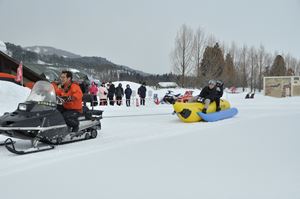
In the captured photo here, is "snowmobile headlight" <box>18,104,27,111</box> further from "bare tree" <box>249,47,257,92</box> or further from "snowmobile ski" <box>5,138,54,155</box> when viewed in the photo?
"bare tree" <box>249,47,257,92</box>

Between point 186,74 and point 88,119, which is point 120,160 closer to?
point 88,119

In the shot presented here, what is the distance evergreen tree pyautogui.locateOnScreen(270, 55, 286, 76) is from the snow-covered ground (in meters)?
52.0

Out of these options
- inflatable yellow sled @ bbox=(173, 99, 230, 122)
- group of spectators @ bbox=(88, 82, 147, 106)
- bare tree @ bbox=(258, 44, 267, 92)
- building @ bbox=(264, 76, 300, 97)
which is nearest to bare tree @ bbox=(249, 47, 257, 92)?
bare tree @ bbox=(258, 44, 267, 92)

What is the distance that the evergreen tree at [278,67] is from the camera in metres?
54.9

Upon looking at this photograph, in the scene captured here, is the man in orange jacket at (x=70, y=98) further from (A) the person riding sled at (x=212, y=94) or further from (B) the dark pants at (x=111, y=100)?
(B) the dark pants at (x=111, y=100)

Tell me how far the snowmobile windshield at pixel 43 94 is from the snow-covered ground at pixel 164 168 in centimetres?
96

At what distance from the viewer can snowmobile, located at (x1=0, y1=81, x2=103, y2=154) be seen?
18.1ft

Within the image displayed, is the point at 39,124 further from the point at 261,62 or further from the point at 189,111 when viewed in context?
the point at 261,62

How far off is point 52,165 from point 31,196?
1185 millimetres

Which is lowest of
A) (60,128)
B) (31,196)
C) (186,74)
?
(31,196)

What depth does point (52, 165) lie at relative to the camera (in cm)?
454

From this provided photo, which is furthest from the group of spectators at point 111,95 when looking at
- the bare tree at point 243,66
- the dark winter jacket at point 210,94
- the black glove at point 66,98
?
the bare tree at point 243,66

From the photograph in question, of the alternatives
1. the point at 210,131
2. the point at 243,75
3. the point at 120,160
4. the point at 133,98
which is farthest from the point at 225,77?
the point at 120,160

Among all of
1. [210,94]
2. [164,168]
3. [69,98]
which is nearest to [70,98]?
[69,98]
